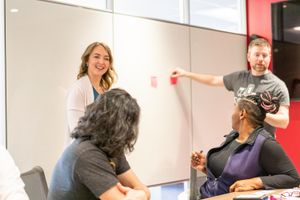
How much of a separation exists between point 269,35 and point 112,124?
355cm

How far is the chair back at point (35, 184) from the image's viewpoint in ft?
6.43

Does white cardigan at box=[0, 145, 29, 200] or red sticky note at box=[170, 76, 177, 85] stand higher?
red sticky note at box=[170, 76, 177, 85]

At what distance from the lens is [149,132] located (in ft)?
12.5

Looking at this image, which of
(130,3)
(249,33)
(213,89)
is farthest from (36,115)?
(249,33)

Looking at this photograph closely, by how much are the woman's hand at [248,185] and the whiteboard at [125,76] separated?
58.0 inches

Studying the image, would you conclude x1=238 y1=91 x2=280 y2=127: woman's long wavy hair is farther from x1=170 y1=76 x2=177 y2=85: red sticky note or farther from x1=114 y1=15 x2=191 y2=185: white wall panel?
x1=170 y1=76 x2=177 y2=85: red sticky note

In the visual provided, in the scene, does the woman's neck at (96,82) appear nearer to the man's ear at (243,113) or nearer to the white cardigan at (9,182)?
the man's ear at (243,113)

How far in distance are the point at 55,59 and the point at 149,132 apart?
111 cm

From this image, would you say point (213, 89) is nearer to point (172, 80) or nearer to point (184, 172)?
point (172, 80)

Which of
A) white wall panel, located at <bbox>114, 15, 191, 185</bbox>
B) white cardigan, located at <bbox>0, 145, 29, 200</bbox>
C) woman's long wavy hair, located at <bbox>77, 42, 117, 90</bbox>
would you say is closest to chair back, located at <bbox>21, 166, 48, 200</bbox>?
white cardigan, located at <bbox>0, 145, 29, 200</bbox>

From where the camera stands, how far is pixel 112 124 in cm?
158

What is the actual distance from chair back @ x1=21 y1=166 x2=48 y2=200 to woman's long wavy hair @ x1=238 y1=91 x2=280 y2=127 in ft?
3.85

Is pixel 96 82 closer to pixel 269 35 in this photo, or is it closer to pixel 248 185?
pixel 248 185

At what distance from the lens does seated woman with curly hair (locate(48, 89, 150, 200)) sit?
1.50m
